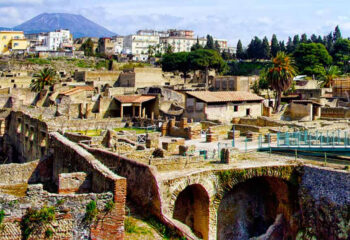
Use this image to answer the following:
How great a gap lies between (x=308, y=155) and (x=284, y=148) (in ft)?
4.46

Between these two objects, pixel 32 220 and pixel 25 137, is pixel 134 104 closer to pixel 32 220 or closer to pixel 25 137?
pixel 25 137

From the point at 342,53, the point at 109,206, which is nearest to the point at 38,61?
the point at 342,53

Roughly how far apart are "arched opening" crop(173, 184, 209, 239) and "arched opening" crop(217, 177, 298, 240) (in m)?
0.97

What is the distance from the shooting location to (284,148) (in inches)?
928

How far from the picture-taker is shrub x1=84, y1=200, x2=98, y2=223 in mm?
12719

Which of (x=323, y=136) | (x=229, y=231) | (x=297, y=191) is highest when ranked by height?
(x=323, y=136)

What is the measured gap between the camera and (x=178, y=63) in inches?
3632

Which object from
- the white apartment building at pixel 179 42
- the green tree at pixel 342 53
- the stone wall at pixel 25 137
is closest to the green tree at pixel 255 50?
the green tree at pixel 342 53

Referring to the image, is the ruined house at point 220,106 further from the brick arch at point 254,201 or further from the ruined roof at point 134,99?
the brick arch at point 254,201

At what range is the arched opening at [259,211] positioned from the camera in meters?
20.3

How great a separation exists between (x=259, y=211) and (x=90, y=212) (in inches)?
434

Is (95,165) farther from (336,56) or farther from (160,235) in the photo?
(336,56)

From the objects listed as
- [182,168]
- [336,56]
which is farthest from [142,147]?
[336,56]

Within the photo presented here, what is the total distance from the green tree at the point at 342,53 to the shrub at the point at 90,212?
3670 inches
